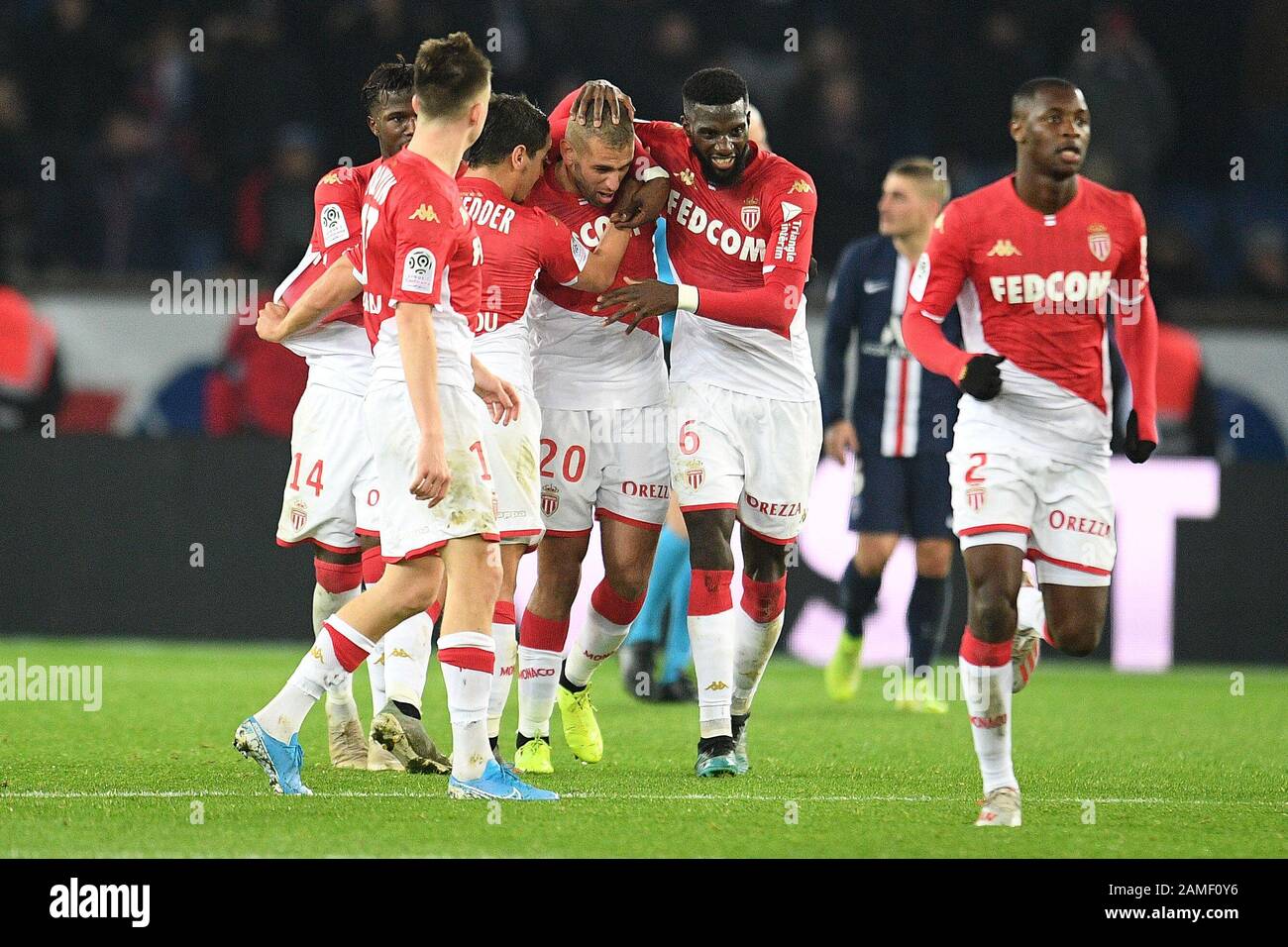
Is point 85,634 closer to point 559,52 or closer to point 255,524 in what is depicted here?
point 255,524

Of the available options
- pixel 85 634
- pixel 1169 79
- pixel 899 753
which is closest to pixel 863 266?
pixel 899 753

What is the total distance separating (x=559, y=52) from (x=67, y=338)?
465 cm

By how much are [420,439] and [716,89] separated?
1.96m

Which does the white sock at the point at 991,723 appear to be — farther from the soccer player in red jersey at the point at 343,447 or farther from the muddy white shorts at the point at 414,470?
the soccer player in red jersey at the point at 343,447

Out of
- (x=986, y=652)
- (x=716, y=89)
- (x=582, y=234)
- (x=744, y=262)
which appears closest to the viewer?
(x=986, y=652)

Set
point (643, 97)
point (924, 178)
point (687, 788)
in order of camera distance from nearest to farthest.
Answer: point (687, 788) → point (924, 178) → point (643, 97)

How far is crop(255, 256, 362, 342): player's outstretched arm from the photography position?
6.59 meters

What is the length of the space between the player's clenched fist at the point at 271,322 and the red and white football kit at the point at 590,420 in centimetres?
91

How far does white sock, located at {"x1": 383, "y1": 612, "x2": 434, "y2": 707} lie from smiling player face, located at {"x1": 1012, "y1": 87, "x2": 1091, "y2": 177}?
2665 millimetres

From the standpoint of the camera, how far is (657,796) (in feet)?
20.3

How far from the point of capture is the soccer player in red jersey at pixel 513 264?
655cm

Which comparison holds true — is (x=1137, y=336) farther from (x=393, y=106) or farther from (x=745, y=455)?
(x=393, y=106)

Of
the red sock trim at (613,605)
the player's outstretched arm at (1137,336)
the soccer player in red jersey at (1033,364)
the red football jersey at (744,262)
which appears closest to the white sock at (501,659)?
the red sock trim at (613,605)

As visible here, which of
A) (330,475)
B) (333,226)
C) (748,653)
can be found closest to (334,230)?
(333,226)
